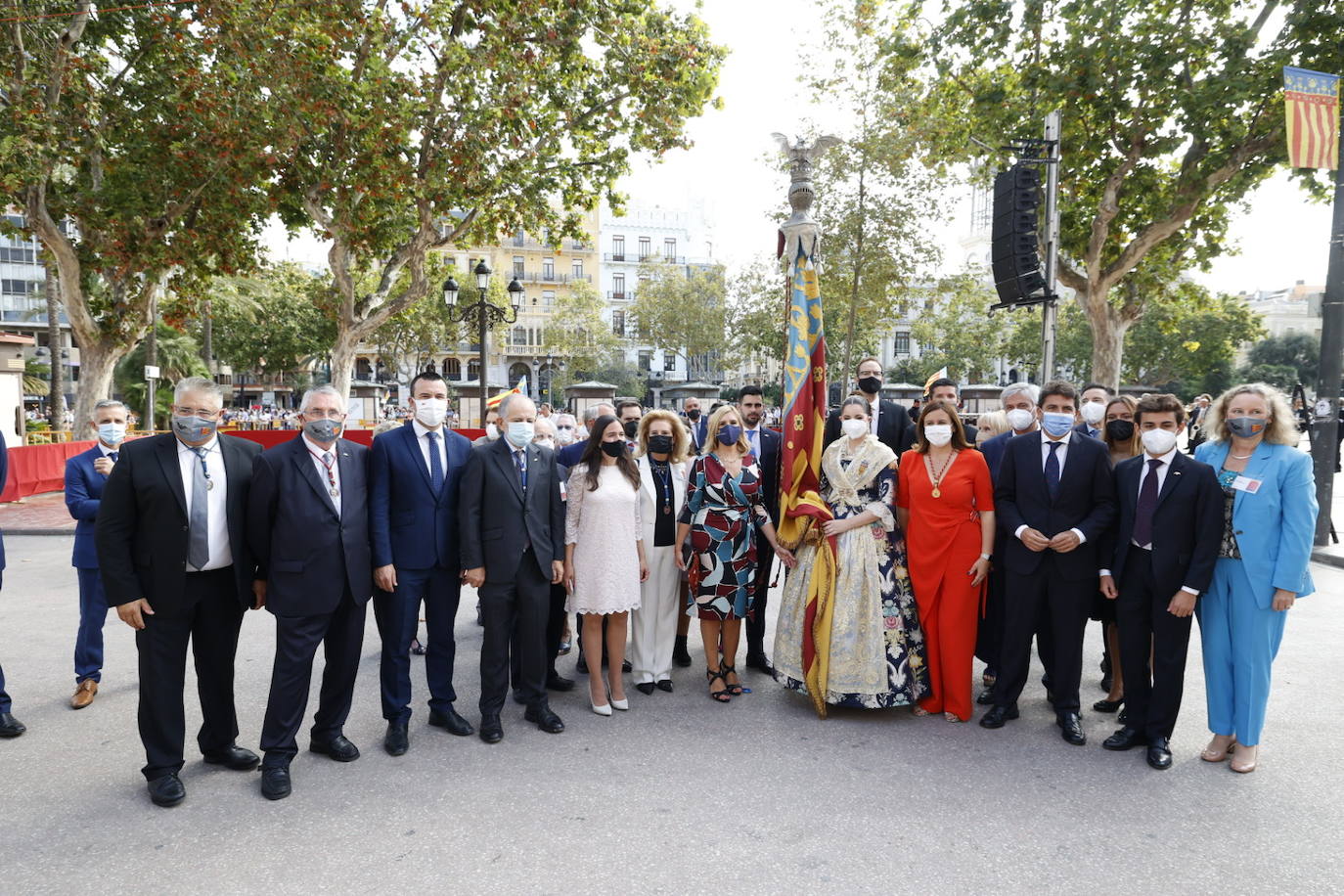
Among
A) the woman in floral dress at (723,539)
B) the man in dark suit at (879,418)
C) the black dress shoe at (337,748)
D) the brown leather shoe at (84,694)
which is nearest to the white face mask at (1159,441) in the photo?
the woman in floral dress at (723,539)

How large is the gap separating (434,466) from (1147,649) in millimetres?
3975

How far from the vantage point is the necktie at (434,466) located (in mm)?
4297

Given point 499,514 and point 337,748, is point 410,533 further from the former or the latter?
point 337,748

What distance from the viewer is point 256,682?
17.2 ft

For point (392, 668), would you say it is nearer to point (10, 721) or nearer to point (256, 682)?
point (256, 682)

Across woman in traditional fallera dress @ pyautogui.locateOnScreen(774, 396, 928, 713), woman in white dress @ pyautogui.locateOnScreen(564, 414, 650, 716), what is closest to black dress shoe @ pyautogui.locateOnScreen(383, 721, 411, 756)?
woman in white dress @ pyautogui.locateOnScreen(564, 414, 650, 716)

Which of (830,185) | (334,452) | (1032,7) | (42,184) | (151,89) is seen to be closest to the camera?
(334,452)

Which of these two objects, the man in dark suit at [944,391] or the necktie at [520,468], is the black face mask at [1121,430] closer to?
the man in dark suit at [944,391]

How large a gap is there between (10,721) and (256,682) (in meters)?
1.25

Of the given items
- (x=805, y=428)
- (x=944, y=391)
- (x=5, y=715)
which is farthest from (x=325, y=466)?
(x=944, y=391)

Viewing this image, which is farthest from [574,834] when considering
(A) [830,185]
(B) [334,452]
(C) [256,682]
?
(A) [830,185]

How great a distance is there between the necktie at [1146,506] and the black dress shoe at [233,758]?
4679 millimetres

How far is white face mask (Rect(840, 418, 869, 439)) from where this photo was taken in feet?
15.3

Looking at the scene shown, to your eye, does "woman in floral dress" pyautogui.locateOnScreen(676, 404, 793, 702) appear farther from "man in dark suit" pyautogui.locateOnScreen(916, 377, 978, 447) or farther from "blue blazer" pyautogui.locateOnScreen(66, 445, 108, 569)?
"blue blazer" pyautogui.locateOnScreen(66, 445, 108, 569)
